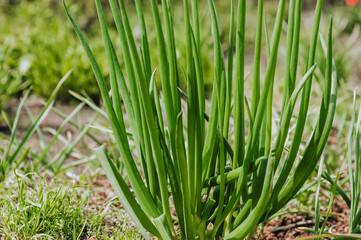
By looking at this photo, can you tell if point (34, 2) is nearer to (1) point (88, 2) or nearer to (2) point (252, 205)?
(1) point (88, 2)

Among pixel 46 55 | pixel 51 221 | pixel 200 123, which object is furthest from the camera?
pixel 46 55

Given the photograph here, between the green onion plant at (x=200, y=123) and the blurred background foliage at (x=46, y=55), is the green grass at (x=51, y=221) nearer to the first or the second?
the green onion plant at (x=200, y=123)

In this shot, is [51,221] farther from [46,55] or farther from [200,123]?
[46,55]

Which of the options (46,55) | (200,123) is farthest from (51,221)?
A: (46,55)

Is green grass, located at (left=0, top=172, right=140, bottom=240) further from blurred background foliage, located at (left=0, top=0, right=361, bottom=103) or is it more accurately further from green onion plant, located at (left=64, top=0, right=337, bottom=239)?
blurred background foliage, located at (left=0, top=0, right=361, bottom=103)

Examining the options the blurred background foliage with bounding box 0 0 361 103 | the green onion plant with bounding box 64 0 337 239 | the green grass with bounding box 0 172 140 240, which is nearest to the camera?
the green onion plant with bounding box 64 0 337 239

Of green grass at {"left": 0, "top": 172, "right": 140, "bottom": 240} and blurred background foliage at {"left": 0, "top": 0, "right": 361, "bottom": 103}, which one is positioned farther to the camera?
blurred background foliage at {"left": 0, "top": 0, "right": 361, "bottom": 103}

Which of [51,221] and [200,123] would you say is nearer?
[200,123]

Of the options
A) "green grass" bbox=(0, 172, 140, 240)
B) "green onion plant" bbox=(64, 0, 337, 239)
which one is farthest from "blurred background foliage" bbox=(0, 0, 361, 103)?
"green onion plant" bbox=(64, 0, 337, 239)

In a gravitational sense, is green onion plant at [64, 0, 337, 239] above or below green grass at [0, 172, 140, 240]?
above

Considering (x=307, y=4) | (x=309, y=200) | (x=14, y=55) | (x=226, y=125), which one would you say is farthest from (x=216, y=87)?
(x=307, y=4)
